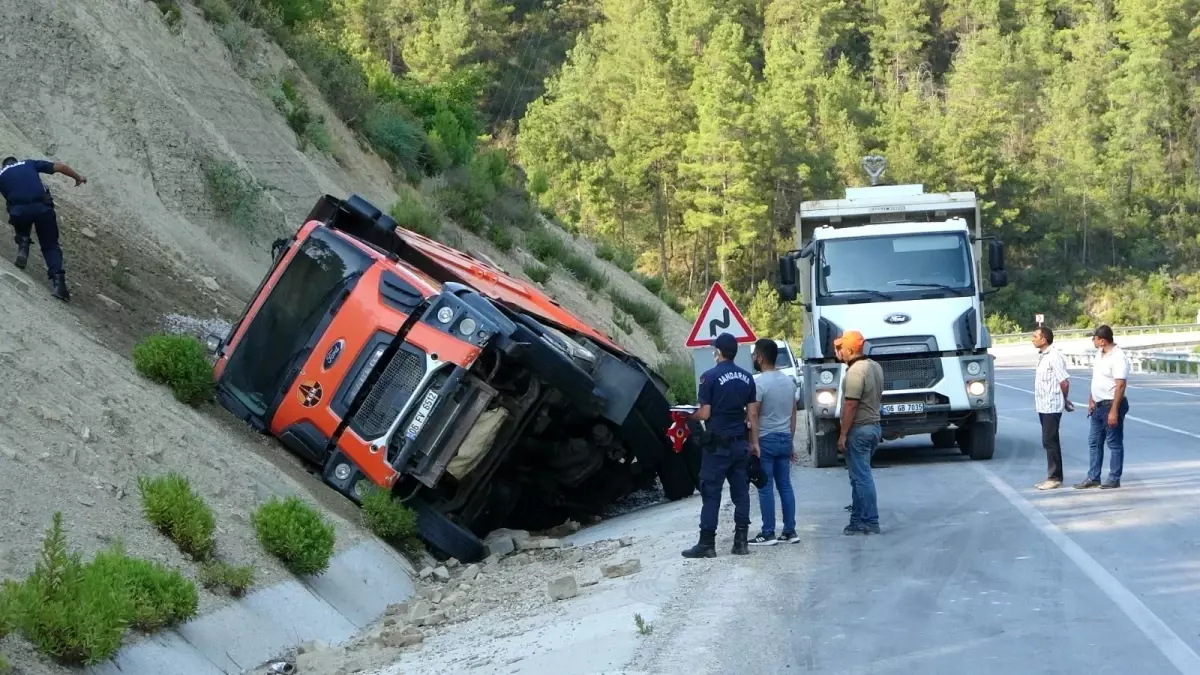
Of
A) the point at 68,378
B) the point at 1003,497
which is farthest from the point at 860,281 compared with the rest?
the point at 68,378

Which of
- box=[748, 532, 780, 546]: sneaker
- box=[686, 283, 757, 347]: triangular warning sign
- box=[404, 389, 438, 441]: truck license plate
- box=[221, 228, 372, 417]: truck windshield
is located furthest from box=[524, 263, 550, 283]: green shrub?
box=[748, 532, 780, 546]: sneaker

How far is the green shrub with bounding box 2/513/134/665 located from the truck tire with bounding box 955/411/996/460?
11584 mm

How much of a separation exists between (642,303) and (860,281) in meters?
17.7

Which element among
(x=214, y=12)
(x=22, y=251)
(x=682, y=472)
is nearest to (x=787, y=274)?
(x=682, y=472)

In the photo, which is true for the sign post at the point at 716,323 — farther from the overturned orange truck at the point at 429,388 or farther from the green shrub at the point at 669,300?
the green shrub at the point at 669,300

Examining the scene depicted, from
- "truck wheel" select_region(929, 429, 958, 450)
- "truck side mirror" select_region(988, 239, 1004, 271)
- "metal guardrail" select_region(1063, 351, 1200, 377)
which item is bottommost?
"metal guardrail" select_region(1063, 351, 1200, 377)

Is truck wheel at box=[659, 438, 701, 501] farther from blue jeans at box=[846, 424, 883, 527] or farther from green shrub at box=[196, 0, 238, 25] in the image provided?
green shrub at box=[196, 0, 238, 25]

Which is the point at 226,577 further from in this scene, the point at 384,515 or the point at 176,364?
the point at 176,364

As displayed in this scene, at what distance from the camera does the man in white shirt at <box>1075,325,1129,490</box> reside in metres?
14.6

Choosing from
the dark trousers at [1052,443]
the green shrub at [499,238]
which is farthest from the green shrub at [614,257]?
the dark trousers at [1052,443]

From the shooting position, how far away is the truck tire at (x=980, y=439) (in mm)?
17812

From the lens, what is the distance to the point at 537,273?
1156 inches

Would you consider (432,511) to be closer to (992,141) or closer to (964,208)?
(964,208)

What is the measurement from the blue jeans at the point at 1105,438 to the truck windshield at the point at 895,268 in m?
3.18
